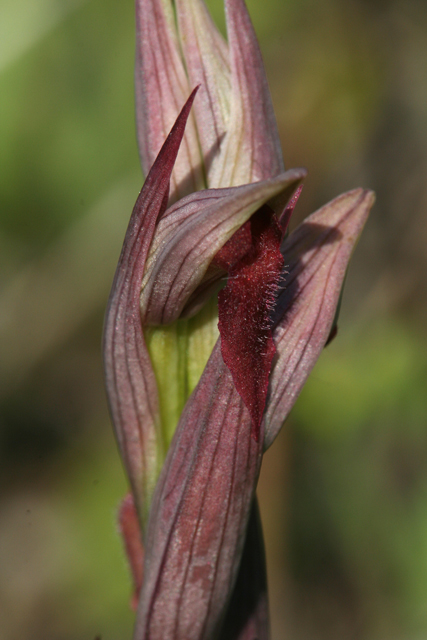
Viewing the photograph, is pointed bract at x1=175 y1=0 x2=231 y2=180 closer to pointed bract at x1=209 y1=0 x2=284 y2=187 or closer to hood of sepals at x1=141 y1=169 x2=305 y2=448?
pointed bract at x1=209 y1=0 x2=284 y2=187

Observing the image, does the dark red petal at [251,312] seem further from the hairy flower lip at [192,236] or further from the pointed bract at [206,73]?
the pointed bract at [206,73]

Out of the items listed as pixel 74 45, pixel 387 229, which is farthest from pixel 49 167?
pixel 387 229

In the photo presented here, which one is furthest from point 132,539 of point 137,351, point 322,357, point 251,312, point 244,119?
point 322,357

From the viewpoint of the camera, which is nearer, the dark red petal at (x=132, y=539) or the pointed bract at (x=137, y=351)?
the pointed bract at (x=137, y=351)

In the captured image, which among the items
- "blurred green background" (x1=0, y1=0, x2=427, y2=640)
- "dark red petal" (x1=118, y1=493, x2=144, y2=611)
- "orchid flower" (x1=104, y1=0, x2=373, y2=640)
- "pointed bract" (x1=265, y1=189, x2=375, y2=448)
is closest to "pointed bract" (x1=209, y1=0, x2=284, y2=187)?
"orchid flower" (x1=104, y1=0, x2=373, y2=640)

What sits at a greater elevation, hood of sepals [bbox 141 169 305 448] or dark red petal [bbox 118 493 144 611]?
hood of sepals [bbox 141 169 305 448]

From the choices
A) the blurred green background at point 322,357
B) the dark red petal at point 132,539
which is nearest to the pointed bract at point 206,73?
the dark red petal at point 132,539
